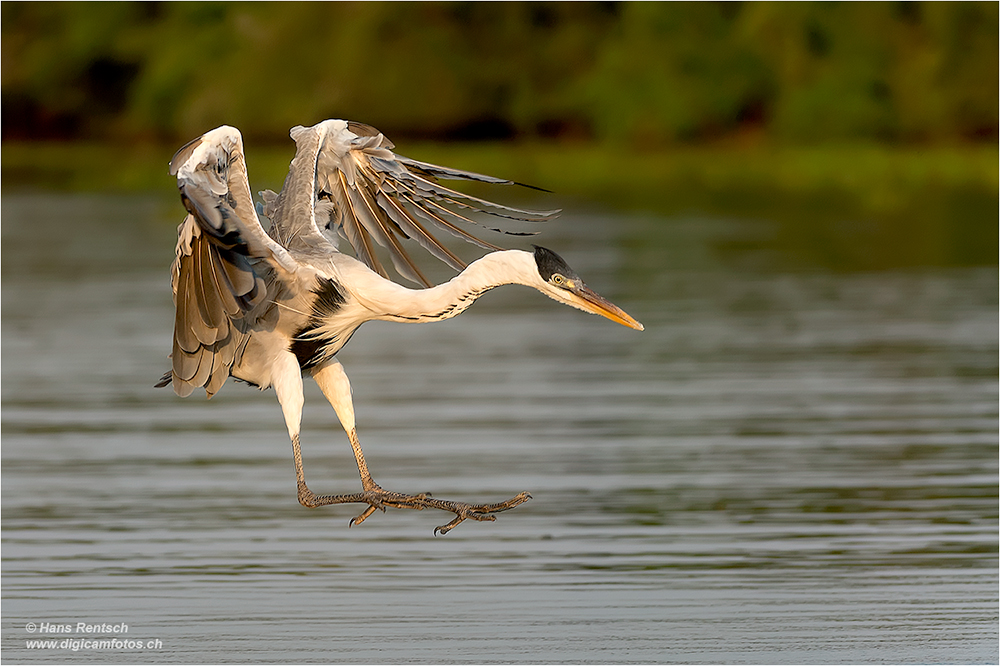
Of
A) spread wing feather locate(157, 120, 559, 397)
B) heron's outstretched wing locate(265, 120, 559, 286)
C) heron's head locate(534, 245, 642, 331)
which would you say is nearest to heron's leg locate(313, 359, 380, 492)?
spread wing feather locate(157, 120, 559, 397)

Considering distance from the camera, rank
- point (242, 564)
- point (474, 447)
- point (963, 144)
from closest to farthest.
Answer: point (242, 564) → point (474, 447) → point (963, 144)

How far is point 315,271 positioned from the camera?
303 inches

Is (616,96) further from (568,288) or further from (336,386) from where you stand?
(568,288)

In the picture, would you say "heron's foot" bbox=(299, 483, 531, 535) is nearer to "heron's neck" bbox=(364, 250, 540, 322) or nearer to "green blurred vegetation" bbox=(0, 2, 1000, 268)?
"heron's neck" bbox=(364, 250, 540, 322)

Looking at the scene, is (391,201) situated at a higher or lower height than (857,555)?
higher

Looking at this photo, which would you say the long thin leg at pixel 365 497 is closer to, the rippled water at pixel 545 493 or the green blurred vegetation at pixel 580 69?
the rippled water at pixel 545 493

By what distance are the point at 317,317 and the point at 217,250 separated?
568 millimetres

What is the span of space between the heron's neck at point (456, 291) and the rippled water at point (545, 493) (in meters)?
1.51

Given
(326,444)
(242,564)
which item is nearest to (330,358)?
(242,564)

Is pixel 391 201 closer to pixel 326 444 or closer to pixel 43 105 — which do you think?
pixel 326 444

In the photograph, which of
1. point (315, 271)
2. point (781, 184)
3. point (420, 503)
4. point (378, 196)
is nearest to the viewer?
point (420, 503)

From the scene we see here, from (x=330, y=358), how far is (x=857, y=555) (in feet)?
9.97

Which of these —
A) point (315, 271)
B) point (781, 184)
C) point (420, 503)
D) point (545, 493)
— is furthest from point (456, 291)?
point (781, 184)

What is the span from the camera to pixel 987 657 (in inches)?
311
